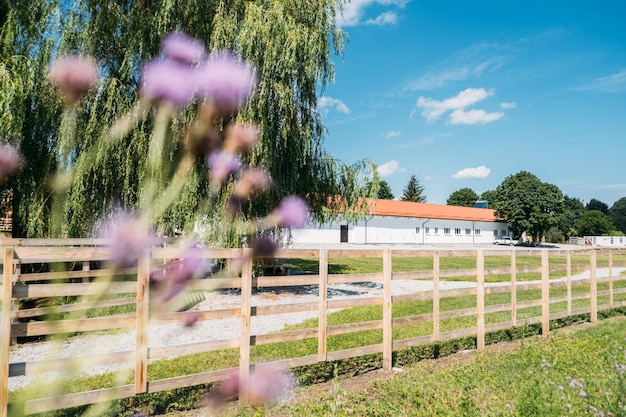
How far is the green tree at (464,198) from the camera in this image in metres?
94.5

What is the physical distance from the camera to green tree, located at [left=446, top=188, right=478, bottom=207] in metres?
94.5

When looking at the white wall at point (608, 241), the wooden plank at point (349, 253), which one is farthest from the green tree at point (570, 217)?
the wooden plank at point (349, 253)

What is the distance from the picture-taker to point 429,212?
50625 mm

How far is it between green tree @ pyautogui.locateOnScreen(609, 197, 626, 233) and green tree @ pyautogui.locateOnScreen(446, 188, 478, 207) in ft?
134

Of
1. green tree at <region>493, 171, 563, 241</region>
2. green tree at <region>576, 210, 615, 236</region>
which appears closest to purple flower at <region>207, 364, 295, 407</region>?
green tree at <region>493, 171, 563, 241</region>

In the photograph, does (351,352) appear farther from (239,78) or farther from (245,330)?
(239,78)

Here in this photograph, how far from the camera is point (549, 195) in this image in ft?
167

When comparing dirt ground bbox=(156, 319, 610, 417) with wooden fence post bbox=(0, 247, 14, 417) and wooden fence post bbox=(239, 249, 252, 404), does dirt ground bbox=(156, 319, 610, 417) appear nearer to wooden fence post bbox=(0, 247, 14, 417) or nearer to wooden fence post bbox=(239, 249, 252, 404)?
wooden fence post bbox=(239, 249, 252, 404)

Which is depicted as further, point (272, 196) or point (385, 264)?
point (272, 196)

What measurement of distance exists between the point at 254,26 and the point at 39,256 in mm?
7981

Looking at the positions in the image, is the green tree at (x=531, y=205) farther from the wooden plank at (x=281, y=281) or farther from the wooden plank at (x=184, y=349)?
the wooden plank at (x=184, y=349)

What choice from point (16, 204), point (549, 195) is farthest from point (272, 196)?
→ point (549, 195)

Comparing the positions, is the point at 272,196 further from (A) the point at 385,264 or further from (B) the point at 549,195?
(B) the point at 549,195

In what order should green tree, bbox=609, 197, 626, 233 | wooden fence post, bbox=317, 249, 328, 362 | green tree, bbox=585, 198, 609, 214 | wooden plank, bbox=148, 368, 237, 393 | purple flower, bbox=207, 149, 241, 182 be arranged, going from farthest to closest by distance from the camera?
green tree, bbox=585, 198, 609, 214 → green tree, bbox=609, 197, 626, 233 → purple flower, bbox=207, 149, 241, 182 → wooden fence post, bbox=317, 249, 328, 362 → wooden plank, bbox=148, 368, 237, 393
